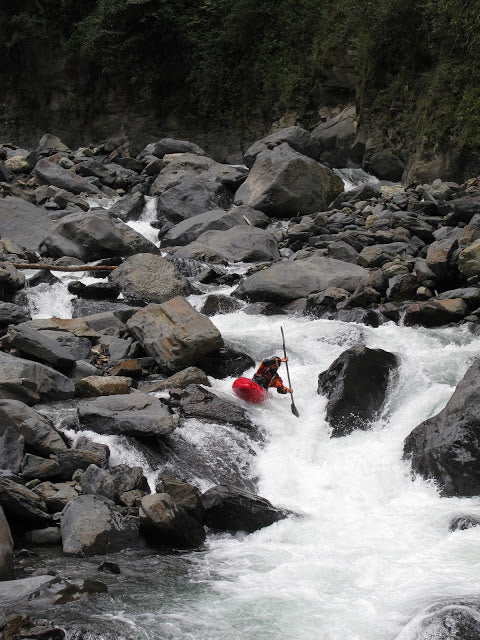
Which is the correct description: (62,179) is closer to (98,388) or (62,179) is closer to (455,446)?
(98,388)

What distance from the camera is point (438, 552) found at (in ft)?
17.9

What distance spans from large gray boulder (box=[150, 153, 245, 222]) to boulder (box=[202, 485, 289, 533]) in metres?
11.6

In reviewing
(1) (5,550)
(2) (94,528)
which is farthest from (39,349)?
(1) (5,550)

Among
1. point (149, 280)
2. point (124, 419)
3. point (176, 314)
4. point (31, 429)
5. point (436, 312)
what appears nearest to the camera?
point (31, 429)

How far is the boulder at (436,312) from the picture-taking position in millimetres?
10039

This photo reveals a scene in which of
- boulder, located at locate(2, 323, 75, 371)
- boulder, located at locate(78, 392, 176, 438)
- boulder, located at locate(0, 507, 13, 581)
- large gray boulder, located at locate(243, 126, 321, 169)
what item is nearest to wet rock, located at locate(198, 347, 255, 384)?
boulder, located at locate(2, 323, 75, 371)

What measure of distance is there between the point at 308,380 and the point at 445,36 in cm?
1304

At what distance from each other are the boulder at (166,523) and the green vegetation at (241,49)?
14746 mm

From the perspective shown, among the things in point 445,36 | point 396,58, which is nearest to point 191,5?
point 396,58

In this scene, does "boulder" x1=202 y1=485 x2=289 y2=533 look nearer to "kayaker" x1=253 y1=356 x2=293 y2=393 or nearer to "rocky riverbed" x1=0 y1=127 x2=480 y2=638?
"rocky riverbed" x1=0 y1=127 x2=480 y2=638

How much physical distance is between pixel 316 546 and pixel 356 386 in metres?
2.77

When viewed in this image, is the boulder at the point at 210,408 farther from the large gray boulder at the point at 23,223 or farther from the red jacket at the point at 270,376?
the large gray boulder at the point at 23,223

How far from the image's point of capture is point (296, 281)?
11852 mm

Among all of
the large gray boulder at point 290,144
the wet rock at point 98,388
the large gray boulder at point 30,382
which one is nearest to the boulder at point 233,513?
the wet rock at point 98,388
